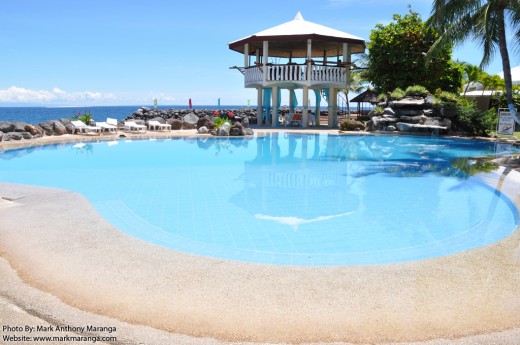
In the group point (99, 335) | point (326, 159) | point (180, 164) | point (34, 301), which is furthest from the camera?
point (326, 159)

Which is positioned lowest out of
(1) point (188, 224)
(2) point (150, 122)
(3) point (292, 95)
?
(1) point (188, 224)

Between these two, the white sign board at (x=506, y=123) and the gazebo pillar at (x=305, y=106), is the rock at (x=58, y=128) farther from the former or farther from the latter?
the white sign board at (x=506, y=123)

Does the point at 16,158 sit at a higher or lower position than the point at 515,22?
lower

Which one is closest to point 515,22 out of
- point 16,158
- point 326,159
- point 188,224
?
point 326,159

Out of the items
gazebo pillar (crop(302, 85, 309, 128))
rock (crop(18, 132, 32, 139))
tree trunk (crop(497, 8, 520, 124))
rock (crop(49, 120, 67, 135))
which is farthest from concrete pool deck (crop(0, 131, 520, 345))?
gazebo pillar (crop(302, 85, 309, 128))

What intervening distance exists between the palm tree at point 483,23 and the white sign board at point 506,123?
0.69 ft

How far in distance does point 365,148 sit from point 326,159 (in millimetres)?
3384

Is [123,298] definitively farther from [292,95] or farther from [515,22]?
[292,95]

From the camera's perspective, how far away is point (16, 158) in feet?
43.9

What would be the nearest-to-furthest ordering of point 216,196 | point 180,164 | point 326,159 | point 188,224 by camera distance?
1. point 188,224
2. point 216,196
3. point 180,164
4. point 326,159

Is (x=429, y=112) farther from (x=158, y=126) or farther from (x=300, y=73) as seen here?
(x=158, y=126)

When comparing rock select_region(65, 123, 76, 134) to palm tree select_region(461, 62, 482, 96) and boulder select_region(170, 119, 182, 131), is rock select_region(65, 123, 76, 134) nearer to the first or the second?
boulder select_region(170, 119, 182, 131)

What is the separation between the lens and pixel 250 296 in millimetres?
3504

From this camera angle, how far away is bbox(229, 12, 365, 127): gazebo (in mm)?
22141
